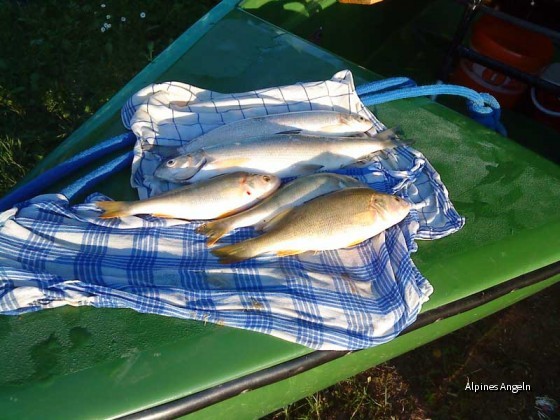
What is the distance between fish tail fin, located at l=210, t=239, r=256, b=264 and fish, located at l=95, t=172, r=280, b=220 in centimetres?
18

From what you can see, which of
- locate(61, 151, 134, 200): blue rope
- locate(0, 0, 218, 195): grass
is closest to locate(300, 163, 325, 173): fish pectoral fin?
locate(61, 151, 134, 200): blue rope

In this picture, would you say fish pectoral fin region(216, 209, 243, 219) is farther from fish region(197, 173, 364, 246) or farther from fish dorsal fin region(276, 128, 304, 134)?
fish dorsal fin region(276, 128, 304, 134)

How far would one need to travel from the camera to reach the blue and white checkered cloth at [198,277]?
1.94 metres

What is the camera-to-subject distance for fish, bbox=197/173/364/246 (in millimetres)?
2127

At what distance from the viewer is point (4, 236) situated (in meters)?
2.06

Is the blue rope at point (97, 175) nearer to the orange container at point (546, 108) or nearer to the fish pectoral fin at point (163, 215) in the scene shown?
the fish pectoral fin at point (163, 215)

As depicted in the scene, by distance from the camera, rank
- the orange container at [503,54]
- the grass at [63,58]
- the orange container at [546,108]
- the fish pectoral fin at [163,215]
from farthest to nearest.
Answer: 1. the grass at [63,58]
2. the orange container at [546,108]
3. the orange container at [503,54]
4. the fish pectoral fin at [163,215]

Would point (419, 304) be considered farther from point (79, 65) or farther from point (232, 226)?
point (79, 65)

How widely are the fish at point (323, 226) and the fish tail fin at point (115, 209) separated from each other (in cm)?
39

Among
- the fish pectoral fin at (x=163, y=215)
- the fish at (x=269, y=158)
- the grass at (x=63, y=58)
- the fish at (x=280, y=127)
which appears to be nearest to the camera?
the fish pectoral fin at (x=163, y=215)

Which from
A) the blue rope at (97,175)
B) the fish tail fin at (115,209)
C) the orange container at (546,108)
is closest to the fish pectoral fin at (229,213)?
the fish tail fin at (115,209)

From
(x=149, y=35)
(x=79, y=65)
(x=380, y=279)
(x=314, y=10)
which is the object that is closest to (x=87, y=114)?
(x=79, y=65)

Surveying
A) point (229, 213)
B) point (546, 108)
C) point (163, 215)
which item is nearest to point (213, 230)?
point (229, 213)

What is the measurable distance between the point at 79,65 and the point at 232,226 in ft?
11.8
